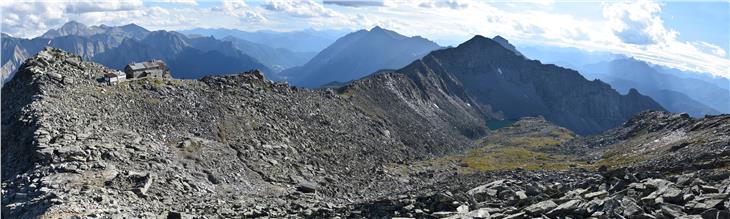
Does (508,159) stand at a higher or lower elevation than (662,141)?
lower

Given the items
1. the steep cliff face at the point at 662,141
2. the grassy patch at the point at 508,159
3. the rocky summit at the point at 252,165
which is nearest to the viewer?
the rocky summit at the point at 252,165

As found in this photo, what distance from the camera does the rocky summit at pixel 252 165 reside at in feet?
131

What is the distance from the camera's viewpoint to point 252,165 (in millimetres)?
77812

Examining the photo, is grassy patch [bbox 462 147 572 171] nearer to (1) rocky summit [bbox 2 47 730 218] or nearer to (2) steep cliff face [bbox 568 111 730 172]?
(1) rocky summit [bbox 2 47 730 218]

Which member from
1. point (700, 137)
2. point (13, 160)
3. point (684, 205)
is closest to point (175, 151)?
point (13, 160)

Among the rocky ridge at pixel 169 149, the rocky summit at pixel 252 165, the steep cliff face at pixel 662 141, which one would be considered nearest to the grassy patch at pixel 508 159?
the rocky summit at pixel 252 165

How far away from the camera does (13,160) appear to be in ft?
184

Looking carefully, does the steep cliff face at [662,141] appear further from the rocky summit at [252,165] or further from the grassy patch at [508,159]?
the grassy patch at [508,159]

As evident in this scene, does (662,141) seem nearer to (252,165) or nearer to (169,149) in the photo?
(252,165)

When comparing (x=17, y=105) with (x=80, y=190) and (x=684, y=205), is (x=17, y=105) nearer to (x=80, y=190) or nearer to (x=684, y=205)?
(x=80, y=190)

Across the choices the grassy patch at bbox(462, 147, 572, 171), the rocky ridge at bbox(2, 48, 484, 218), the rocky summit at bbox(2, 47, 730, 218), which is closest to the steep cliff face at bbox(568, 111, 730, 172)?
the rocky summit at bbox(2, 47, 730, 218)

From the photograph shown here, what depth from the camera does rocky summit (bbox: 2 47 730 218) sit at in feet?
131

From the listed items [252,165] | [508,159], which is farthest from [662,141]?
[252,165]

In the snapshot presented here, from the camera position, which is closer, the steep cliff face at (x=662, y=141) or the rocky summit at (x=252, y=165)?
the rocky summit at (x=252, y=165)
